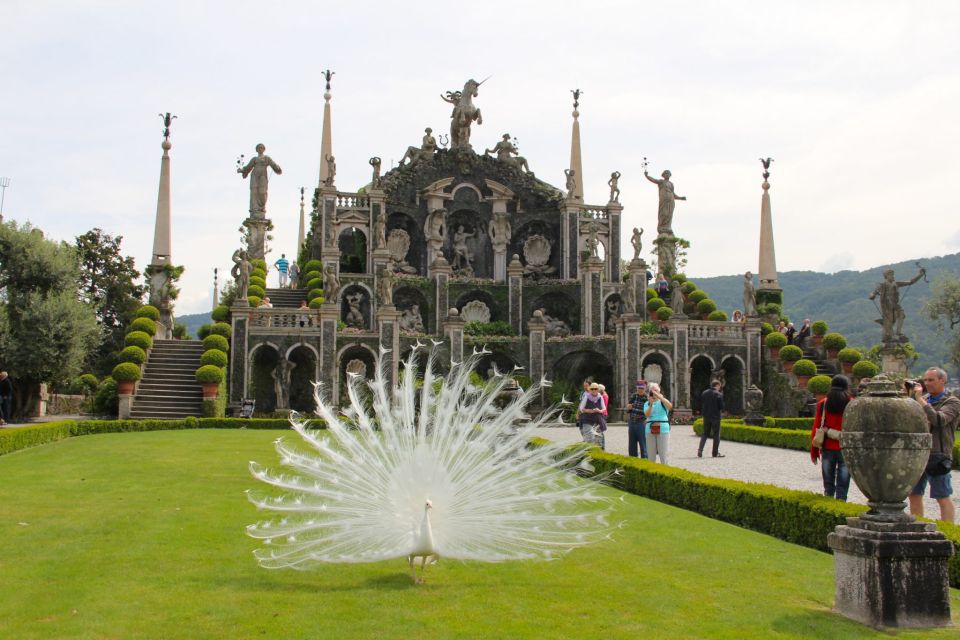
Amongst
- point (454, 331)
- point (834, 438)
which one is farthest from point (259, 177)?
point (834, 438)

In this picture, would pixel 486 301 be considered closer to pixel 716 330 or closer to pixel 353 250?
pixel 353 250

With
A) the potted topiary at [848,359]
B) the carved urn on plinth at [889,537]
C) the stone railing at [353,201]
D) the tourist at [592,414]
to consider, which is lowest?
the carved urn on plinth at [889,537]

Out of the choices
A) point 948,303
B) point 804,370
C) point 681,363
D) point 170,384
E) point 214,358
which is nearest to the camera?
point 214,358

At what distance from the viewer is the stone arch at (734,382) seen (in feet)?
139

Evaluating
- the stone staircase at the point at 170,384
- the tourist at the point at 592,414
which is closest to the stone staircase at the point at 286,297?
the stone staircase at the point at 170,384

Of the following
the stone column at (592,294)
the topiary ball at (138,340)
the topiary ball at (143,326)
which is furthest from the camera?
the stone column at (592,294)

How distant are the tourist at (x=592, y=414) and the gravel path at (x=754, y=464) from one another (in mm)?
846

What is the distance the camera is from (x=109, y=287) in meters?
50.8

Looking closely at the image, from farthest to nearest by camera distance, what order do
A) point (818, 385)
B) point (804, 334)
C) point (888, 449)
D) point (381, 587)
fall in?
1. point (804, 334)
2. point (818, 385)
3. point (381, 587)
4. point (888, 449)

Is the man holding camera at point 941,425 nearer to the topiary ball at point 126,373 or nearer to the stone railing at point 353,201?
the topiary ball at point 126,373

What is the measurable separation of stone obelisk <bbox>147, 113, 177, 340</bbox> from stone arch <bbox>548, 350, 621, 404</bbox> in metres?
16.8

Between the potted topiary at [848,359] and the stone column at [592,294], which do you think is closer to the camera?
the potted topiary at [848,359]

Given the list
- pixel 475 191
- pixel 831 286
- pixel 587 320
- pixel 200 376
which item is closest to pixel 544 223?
pixel 475 191

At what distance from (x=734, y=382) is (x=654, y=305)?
7.05 meters
